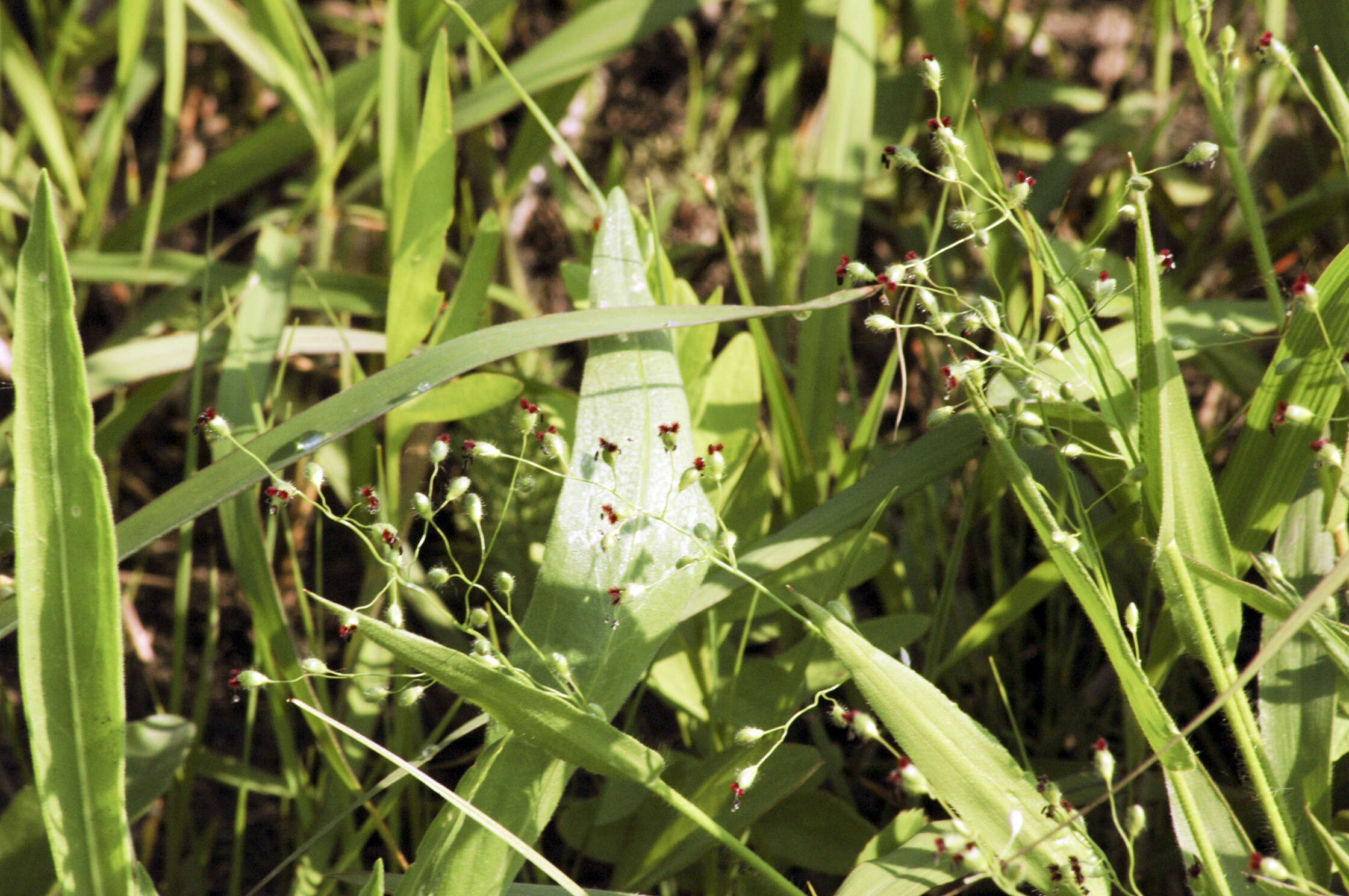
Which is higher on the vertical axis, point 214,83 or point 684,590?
point 214,83

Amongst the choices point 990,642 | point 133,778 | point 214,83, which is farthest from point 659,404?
point 214,83

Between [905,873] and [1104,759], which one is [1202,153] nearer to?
[1104,759]

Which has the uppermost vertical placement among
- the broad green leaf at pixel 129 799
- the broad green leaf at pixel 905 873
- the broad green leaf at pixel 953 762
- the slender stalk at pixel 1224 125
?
the slender stalk at pixel 1224 125

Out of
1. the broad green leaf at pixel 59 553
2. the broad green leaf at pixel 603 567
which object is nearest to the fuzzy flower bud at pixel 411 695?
the broad green leaf at pixel 603 567

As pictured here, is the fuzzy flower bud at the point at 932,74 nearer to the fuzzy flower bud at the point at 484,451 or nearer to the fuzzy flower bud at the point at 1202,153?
the fuzzy flower bud at the point at 1202,153

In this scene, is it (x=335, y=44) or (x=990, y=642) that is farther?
(x=335, y=44)

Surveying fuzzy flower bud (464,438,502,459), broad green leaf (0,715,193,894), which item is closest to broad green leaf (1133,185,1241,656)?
fuzzy flower bud (464,438,502,459)

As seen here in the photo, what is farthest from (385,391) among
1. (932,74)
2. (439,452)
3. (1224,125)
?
(1224,125)

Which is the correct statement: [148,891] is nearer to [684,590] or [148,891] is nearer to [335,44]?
[684,590]
